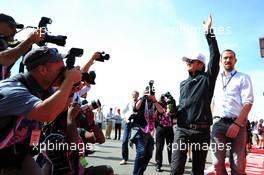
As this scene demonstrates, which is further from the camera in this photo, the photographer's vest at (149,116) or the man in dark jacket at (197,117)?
the photographer's vest at (149,116)

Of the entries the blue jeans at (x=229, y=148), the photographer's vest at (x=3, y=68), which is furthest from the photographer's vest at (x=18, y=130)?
the blue jeans at (x=229, y=148)

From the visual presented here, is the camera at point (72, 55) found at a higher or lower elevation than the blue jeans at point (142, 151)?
higher

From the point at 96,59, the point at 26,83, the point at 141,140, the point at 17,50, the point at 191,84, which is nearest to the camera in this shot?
the point at 26,83

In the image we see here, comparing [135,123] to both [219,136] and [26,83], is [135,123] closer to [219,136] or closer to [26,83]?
[219,136]

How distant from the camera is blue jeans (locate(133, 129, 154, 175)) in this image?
20.5 ft

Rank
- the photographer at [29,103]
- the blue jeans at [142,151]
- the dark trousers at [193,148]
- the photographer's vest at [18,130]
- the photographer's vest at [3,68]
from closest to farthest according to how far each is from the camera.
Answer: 1. the photographer at [29,103]
2. the photographer's vest at [18,130]
3. the photographer's vest at [3,68]
4. the dark trousers at [193,148]
5. the blue jeans at [142,151]

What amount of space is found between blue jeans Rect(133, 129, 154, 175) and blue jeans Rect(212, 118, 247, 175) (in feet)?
5.56

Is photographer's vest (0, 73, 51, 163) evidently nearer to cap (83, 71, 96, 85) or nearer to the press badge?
the press badge

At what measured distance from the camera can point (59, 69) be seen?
2.97 meters

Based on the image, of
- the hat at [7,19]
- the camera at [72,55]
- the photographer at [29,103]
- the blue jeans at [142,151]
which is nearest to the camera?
the photographer at [29,103]

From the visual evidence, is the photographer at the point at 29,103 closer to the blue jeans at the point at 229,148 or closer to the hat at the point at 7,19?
the hat at the point at 7,19

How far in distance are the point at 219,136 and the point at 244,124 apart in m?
0.34

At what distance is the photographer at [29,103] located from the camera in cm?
265

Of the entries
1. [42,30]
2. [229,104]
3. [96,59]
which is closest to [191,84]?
[229,104]
